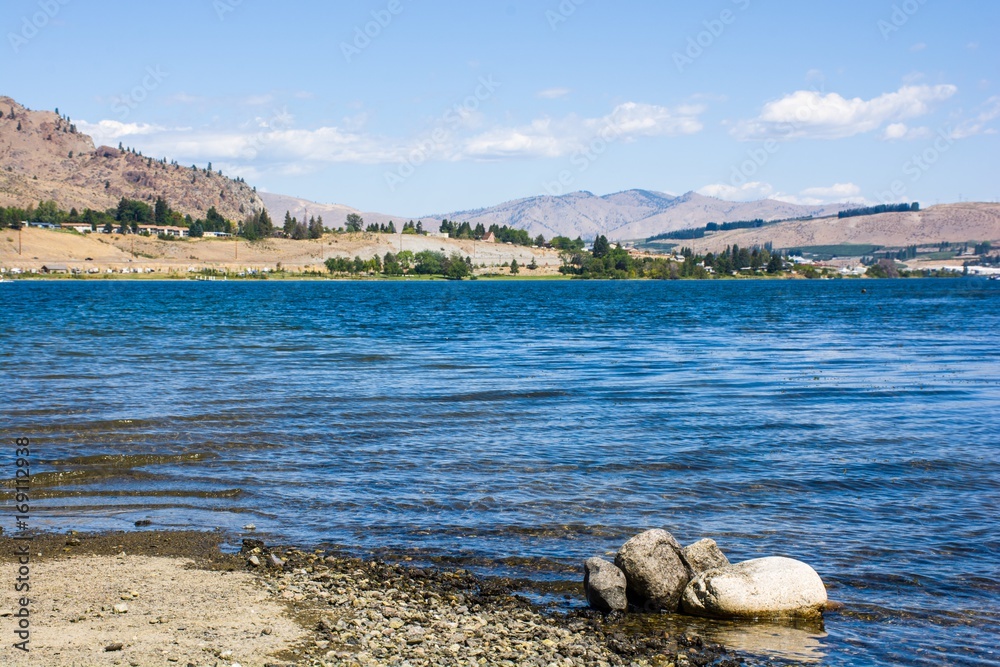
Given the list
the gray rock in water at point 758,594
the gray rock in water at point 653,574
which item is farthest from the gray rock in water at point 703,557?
the gray rock in water at point 758,594

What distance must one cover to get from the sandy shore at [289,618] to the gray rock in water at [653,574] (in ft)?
1.62

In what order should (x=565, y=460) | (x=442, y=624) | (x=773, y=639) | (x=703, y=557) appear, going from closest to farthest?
(x=442, y=624)
(x=773, y=639)
(x=703, y=557)
(x=565, y=460)

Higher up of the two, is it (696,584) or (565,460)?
(696,584)

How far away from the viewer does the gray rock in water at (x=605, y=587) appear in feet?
38.8

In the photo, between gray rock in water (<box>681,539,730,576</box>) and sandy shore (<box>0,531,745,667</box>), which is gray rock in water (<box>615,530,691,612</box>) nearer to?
gray rock in water (<box>681,539,730,576</box>)

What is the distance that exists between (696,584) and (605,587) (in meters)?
1.24

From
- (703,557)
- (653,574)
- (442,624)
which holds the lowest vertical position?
(442,624)

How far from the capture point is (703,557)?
12547 millimetres

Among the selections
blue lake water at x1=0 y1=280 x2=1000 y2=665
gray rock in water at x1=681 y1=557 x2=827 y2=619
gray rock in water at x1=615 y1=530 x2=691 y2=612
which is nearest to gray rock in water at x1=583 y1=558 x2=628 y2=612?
gray rock in water at x1=615 y1=530 x2=691 y2=612

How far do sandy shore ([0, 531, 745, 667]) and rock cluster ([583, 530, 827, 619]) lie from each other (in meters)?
0.48

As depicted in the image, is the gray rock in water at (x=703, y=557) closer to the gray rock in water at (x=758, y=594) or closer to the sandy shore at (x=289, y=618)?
the gray rock in water at (x=758, y=594)

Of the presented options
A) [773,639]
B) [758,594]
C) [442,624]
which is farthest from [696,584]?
[442,624]

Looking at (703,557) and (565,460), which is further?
(565,460)

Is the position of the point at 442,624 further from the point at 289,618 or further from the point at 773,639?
the point at 773,639
